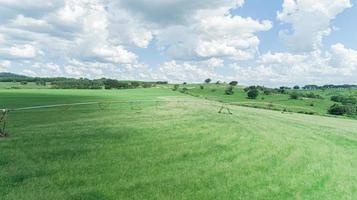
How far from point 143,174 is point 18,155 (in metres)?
6.67

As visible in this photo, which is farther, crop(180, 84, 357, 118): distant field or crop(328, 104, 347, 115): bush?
crop(328, 104, 347, 115): bush

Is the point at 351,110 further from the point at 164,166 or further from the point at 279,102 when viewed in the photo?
the point at 164,166

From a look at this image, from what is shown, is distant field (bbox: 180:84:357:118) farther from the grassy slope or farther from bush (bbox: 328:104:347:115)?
the grassy slope

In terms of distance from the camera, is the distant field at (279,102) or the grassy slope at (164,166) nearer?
the grassy slope at (164,166)

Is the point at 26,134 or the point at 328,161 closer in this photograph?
the point at 328,161

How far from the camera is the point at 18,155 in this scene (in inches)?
658

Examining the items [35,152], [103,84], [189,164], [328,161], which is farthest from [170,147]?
[103,84]

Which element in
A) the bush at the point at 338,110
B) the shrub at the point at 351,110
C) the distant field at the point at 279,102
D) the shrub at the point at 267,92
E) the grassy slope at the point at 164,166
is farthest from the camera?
the shrub at the point at 267,92

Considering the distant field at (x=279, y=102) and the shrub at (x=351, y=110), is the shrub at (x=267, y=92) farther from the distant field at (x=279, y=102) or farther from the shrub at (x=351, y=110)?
the shrub at (x=351, y=110)

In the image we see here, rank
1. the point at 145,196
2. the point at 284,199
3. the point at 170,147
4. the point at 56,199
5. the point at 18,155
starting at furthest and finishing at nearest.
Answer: the point at 170,147 < the point at 18,155 < the point at 284,199 < the point at 145,196 < the point at 56,199

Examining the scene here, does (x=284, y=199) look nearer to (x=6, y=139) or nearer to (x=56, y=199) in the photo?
(x=56, y=199)

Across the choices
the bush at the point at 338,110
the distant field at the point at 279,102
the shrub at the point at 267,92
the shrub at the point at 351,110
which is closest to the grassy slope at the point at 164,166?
the distant field at the point at 279,102

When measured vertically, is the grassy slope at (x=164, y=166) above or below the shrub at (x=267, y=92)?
below

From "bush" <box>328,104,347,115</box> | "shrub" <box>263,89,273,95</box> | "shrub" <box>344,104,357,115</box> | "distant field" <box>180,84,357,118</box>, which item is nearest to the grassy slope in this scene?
"distant field" <box>180,84,357,118</box>
